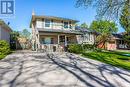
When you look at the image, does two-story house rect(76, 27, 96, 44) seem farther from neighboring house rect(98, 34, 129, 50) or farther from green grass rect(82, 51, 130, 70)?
green grass rect(82, 51, 130, 70)

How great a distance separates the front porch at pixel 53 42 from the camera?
31272mm

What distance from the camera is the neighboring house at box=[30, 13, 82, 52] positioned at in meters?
31.6

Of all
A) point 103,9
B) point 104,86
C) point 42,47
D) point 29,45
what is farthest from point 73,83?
point 29,45

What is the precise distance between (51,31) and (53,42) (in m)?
3.77

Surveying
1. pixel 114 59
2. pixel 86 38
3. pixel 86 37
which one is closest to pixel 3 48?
pixel 114 59

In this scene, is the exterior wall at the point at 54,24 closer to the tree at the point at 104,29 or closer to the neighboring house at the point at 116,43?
the tree at the point at 104,29

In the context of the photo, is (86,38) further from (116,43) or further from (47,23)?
(116,43)

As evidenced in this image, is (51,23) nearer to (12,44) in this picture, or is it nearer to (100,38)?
(12,44)

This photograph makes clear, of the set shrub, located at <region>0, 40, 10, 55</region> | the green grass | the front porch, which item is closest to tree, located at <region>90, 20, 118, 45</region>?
the front porch

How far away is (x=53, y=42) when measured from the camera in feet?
116

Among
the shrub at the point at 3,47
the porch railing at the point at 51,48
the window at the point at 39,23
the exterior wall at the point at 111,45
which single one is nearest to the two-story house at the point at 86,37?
the porch railing at the point at 51,48

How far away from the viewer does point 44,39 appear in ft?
114

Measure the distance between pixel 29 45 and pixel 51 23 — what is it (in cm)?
1045

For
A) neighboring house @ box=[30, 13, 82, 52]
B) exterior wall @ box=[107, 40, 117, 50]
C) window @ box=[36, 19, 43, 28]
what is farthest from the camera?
exterior wall @ box=[107, 40, 117, 50]
